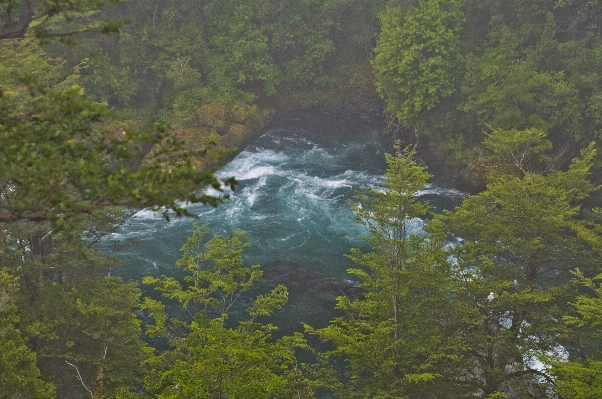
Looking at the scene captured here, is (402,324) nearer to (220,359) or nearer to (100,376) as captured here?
(220,359)

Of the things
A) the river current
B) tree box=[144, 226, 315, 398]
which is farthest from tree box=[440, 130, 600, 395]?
the river current

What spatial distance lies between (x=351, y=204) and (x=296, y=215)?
30.9ft

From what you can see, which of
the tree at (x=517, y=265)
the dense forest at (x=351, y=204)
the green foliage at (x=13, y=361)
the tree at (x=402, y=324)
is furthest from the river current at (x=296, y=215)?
the green foliage at (x=13, y=361)

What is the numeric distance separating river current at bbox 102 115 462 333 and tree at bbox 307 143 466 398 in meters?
6.21

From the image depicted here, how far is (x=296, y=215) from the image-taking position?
27.6 meters

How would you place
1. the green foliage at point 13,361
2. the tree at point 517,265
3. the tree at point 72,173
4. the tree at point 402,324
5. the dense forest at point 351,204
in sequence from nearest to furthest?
the tree at point 72,173 < the dense forest at point 351,204 < the green foliage at point 13,361 < the tree at point 402,324 < the tree at point 517,265

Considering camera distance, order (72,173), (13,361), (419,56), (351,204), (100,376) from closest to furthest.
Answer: (72,173) < (13,361) < (100,376) < (351,204) < (419,56)

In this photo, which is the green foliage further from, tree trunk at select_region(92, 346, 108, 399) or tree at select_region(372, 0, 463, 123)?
tree at select_region(372, 0, 463, 123)

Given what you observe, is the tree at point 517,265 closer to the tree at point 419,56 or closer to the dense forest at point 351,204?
the dense forest at point 351,204

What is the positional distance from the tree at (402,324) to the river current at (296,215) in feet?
20.4

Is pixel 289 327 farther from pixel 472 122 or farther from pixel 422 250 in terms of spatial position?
pixel 472 122

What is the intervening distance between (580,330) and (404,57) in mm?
19768

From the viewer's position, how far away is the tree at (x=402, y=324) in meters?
13.0

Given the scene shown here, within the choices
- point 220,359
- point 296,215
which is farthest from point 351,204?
point 296,215
